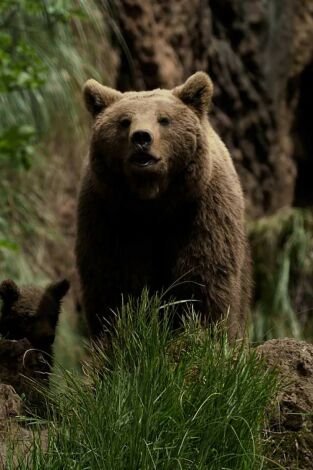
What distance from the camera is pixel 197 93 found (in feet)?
21.8

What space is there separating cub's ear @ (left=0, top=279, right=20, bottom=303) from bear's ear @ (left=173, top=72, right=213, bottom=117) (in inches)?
56.7

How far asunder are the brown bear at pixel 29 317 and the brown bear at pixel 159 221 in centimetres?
23

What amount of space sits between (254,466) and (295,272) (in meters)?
7.39

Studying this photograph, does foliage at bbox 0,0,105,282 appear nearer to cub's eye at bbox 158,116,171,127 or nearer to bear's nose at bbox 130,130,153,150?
cub's eye at bbox 158,116,171,127

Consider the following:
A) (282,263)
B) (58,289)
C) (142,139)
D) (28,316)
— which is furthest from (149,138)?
(282,263)

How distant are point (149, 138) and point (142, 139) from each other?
0.04 metres

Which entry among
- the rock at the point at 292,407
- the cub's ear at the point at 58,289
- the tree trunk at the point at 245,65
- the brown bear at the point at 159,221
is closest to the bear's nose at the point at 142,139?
the brown bear at the point at 159,221

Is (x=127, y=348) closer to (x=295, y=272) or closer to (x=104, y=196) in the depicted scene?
(x=104, y=196)

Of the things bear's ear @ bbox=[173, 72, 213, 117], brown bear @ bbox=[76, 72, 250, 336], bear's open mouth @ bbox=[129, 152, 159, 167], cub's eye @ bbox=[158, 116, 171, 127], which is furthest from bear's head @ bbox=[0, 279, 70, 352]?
bear's ear @ bbox=[173, 72, 213, 117]

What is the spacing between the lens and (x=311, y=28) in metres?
14.0

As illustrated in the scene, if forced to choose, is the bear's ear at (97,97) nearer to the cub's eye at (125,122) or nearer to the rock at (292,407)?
the cub's eye at (125,122)

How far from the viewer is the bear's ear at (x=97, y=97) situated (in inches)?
264

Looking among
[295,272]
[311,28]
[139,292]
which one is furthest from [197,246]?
[311,28]

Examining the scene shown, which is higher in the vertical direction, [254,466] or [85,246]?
[85,246]
